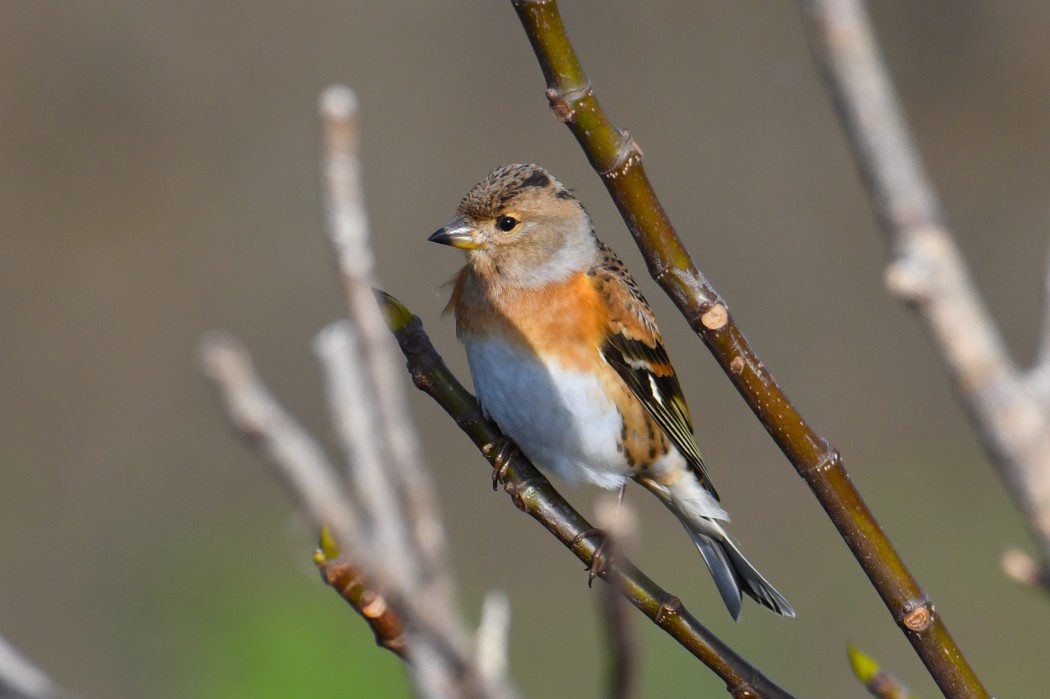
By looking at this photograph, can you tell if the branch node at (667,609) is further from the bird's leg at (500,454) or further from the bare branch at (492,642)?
the bare branch at (492,642)

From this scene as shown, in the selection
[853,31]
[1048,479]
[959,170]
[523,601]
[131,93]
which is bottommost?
[523,601]

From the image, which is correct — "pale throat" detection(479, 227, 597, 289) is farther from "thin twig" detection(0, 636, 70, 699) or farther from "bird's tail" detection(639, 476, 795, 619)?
"thin twig" detection(0, 636, 70, 699)

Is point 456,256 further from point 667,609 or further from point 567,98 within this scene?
point 567,98

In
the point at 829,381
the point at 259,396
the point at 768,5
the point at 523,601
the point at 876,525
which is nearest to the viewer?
the point at 259,396

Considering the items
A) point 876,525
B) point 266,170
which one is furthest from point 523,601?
point 876,525

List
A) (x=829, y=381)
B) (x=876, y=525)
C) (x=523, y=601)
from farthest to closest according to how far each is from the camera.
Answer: (x=829, y=381) < (x=523, y=601) < (x=876, y=525)

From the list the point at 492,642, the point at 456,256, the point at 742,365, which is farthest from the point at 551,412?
the point at 456,256

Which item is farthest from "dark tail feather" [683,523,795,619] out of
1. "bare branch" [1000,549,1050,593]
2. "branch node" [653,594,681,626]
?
"bare branch" [1000,549,1050,593]

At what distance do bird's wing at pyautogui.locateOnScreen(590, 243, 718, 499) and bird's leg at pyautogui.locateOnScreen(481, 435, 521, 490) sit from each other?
0.49 m

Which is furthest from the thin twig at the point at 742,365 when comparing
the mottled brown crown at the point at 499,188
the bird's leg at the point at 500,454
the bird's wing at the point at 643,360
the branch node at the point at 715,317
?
the mottled brown crown at the point at 499,188

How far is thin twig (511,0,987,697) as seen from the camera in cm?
159

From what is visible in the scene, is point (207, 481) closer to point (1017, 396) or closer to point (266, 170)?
point (266, 170)

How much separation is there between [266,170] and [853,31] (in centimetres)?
744

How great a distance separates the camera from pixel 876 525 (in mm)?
1778
